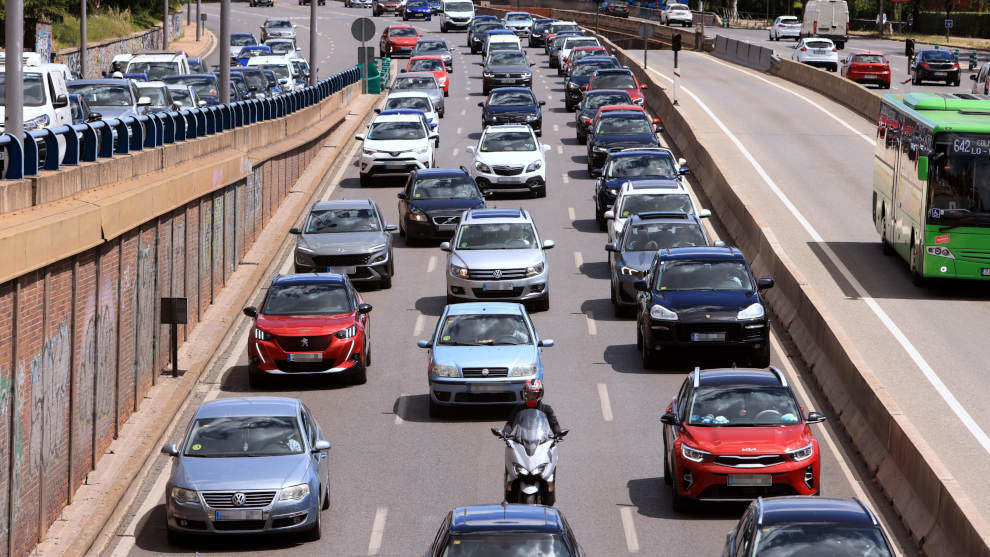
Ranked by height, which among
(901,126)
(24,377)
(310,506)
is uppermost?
(901,126)

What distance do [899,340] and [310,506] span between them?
12.2 metres

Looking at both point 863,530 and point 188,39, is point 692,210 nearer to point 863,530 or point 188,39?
point 863,530

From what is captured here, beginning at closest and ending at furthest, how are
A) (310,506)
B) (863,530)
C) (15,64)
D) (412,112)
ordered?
(863,530) < (310,506) < (15,64) < (412,112)

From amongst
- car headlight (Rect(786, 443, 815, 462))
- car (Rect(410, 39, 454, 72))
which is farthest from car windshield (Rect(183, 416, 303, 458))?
car (Rect(410, 39, 454, 72))

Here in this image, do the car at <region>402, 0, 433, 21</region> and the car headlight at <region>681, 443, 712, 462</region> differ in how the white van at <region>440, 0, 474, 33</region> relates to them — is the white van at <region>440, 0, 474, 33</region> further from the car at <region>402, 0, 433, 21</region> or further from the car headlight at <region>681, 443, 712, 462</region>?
the car headlight at <region>681, 443, 712, 462</region>

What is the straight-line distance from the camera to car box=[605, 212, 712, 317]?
28250 mm

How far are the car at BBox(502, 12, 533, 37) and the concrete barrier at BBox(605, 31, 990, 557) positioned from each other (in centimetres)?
6552

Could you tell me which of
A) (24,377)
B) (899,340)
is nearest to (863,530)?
(24,377)

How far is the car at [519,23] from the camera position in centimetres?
10062

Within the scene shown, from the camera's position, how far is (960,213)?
2836cm

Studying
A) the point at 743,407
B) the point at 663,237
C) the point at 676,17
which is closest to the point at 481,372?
the point at 743,407

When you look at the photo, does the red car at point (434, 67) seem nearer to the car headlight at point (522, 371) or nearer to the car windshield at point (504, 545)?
the car headlight at point (522, 371)

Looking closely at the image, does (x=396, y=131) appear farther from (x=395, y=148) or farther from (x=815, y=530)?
(x=815, y=530)

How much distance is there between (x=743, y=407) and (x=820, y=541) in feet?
17.6
